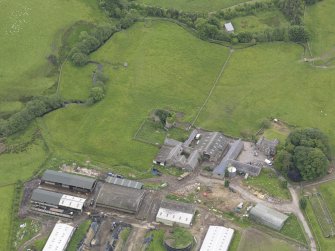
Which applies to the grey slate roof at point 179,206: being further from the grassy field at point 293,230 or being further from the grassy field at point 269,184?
the grassy field at point 293,230

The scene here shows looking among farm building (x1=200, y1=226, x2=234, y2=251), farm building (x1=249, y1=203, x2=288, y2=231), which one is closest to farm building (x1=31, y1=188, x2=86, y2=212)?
farm building (x1=200, y1=226, x2=234, y2=251)

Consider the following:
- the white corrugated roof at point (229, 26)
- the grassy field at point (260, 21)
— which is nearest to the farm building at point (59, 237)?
the white corrugated roof at point (229, 26)

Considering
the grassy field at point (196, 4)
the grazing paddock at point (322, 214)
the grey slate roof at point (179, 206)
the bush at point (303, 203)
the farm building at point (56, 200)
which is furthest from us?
the grassy field at point (196, 4)

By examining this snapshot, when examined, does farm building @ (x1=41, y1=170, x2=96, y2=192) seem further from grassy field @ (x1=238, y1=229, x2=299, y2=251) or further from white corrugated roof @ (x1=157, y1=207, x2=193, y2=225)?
grassy field @ (x1=238, y1=229, x2=299, y2=251)

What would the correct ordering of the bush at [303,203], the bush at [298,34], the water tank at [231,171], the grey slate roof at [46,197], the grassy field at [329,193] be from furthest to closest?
the bush at [298,34] < the water tank at [231,171] < the grey slate roof at [46,197] < the grassy field at [329,193] < the bush at [303,203]

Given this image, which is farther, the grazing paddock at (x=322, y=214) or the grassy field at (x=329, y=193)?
the grassy field at (x=329, y=193)

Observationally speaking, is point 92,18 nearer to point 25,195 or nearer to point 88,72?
point 88,72

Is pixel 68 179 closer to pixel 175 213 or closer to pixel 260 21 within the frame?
pixel 175 213
